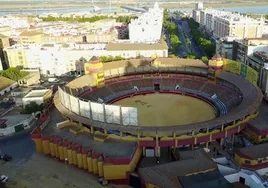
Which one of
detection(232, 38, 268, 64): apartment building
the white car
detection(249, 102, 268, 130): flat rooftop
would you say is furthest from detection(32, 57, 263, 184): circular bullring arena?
detection(232, 38, 268, 64): apartment building

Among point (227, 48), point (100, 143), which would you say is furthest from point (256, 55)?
point (100, 143)

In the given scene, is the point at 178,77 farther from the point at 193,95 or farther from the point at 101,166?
the point at 101,166

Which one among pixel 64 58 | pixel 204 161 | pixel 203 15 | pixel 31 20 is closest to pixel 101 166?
pixel 204 161

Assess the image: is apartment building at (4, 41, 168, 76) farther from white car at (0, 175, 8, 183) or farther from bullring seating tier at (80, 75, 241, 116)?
white car at (0, 175, 8, 183)

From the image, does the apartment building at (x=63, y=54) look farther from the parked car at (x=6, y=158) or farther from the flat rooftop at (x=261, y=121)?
the parked car at (x=6, y=158)

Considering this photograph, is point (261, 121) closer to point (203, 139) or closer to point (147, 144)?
point (203, 139)

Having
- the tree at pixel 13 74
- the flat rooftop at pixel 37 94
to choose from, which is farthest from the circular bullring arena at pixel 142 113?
the tree at pixel 13 74
